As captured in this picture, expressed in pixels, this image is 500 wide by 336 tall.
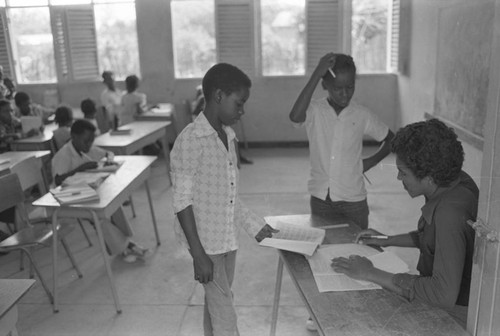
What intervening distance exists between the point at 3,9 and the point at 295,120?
1.66m

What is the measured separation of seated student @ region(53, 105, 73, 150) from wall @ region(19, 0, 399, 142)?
8.72ft

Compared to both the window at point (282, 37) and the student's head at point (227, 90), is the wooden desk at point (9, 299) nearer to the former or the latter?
the student's head at point (227, 90)

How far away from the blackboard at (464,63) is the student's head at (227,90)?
2569 mm

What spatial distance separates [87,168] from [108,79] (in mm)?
3382

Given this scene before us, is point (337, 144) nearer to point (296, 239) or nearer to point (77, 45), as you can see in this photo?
point (296, 239)

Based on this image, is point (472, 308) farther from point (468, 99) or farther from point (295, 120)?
point (468, 99)

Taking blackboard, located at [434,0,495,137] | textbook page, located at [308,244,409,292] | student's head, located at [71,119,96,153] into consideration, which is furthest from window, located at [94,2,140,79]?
textbook page, located at [308,244,409,292]

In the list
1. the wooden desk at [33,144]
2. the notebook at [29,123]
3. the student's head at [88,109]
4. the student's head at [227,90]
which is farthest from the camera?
the student's head at [88,109]

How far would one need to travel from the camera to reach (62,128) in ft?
14.4

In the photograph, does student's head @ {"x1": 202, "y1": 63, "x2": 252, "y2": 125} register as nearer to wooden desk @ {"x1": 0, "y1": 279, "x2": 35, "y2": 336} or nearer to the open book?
the open book

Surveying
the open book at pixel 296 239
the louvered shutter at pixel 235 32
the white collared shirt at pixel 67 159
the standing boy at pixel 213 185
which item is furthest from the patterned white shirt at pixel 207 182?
the louvered shutter at pixel 235 32

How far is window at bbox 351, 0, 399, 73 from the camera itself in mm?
6676

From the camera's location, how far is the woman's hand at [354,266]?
4.76 feet

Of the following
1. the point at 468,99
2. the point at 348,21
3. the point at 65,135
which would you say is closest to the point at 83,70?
the point at 65,135
